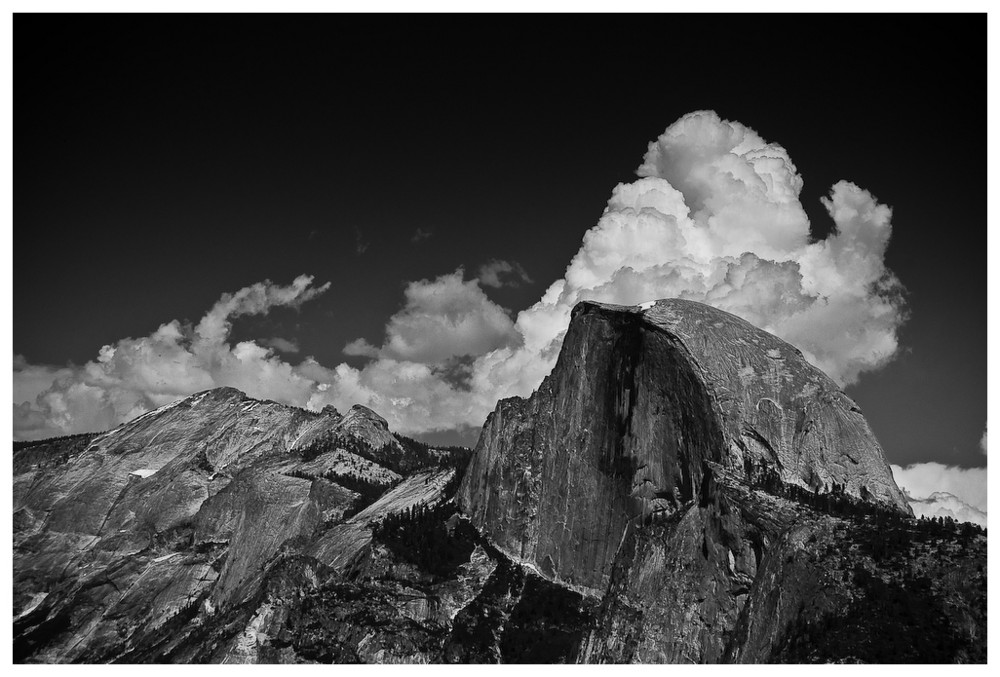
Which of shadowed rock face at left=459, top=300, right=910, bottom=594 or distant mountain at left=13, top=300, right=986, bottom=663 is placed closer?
distant mountain at left=13, top=300, right=986, bottom=663

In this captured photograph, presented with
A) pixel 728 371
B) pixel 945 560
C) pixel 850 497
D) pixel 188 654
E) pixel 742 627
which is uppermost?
pixel 728 371

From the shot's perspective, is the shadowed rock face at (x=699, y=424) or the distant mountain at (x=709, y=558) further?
the shadowed rock face at (x=699, y=424)

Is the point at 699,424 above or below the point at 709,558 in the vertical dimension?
above

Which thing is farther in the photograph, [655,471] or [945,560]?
[655,471]

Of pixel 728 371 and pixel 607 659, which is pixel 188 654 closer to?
pixel 607 659

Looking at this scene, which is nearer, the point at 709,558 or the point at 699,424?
the point at 709,558

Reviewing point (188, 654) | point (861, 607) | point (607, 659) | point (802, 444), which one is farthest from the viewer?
point (188, 654)

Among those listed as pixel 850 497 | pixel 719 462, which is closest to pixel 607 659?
pixel 719 462

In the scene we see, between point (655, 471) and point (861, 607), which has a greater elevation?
point (655, 471)

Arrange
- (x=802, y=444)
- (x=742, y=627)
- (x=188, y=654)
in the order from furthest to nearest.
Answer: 1. (x=188, y=654)
2. (x=802, y=444)
3. (x=742, y=627)

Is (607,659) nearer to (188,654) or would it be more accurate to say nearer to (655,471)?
(655,471)
